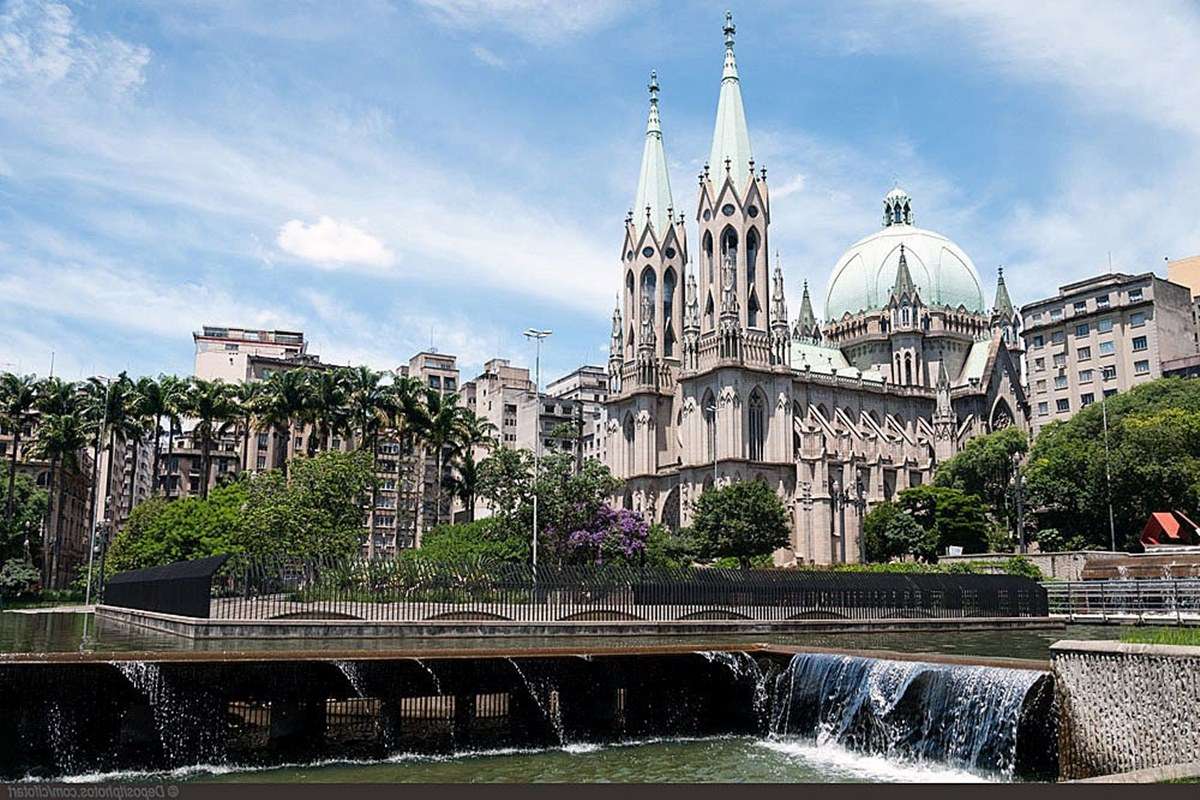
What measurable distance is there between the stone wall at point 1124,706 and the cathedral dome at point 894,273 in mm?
114240

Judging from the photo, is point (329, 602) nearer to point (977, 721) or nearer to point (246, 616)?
point (246, 616)

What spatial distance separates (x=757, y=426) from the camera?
328ft

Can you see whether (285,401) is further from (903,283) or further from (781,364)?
(903,283)

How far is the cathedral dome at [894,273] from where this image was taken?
128 m

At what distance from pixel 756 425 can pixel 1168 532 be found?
144ft

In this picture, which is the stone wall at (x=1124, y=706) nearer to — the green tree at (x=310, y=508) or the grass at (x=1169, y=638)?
the grass at (x=1169, y=638)

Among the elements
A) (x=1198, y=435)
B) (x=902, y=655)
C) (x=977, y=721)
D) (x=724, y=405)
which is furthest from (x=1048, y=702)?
(x=724, y=405)

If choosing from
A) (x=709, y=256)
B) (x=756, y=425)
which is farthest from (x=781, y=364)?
(x=709, y=256)

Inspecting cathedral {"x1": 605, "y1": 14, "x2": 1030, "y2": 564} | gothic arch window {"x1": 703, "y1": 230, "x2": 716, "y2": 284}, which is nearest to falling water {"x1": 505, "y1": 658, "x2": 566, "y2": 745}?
cathedral {"x1": 605, "y1": 14, "x2": 1030, "y2": 564}

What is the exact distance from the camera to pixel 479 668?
21.6 meters

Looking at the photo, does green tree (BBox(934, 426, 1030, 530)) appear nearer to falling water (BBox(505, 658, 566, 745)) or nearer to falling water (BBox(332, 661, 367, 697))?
falling water (BBox(505, 658, 566, 745))

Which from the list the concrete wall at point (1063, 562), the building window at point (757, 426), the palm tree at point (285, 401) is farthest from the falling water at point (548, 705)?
the building window at point (757, 426)

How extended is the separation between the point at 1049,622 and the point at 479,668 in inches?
1168

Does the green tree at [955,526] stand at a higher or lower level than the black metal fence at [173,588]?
higher
